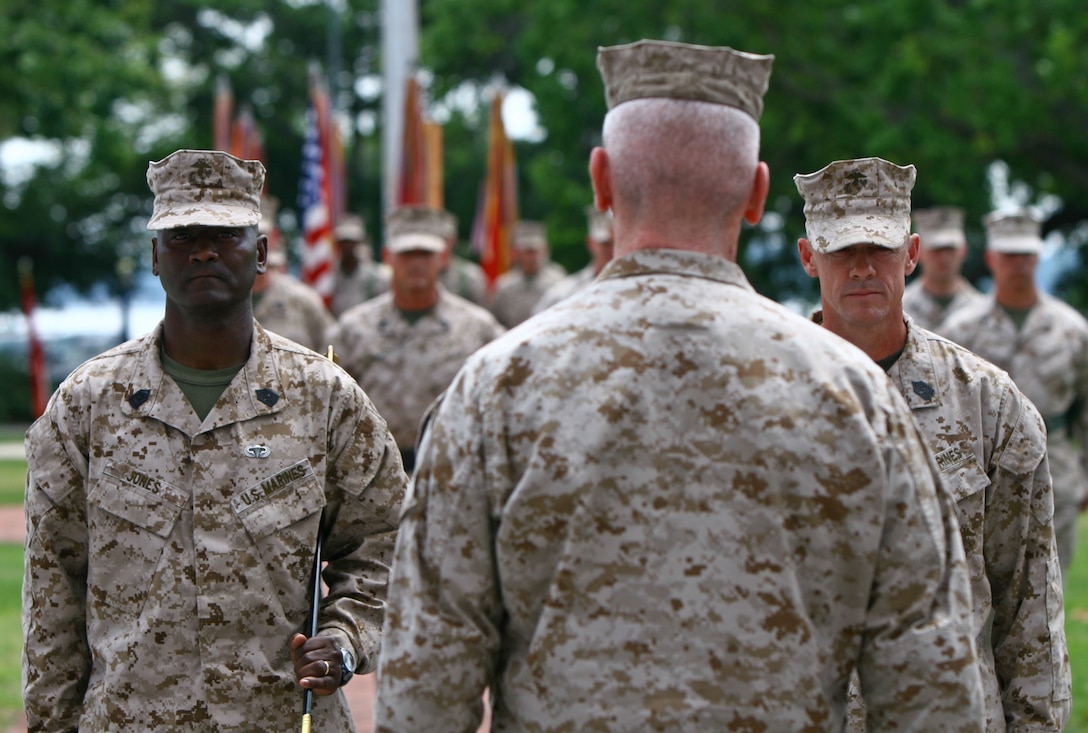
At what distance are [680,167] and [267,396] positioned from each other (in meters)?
1.65

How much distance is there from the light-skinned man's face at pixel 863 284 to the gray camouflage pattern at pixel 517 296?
45.4 ft

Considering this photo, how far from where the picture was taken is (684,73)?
9.88ft

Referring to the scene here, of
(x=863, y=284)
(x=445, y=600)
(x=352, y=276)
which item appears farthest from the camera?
(x=352, y=276)

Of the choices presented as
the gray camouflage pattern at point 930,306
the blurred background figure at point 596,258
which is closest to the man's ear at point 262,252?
the gray camouflage pattern at point 930,306

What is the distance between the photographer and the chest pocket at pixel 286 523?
4148 millimetres

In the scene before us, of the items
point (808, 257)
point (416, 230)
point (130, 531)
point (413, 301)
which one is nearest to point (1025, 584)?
point (808, 257)

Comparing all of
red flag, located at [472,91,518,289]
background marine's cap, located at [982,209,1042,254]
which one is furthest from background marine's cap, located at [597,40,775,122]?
red flag, located at [472,91,518,289]

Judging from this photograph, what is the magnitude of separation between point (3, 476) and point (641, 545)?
22.6 m

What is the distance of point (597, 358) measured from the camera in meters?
2.98

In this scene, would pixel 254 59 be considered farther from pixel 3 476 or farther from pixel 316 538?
pixel 316 538

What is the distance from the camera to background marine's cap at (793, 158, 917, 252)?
15.3ft

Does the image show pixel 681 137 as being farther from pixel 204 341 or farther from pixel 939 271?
pixel 939 271

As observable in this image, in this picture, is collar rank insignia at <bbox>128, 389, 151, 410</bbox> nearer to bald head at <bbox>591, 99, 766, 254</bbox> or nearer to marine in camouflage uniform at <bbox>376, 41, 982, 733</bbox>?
marine in camouflage uniform at <bbox>376, 41, 982, 733</bbox>

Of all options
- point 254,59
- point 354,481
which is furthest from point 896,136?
point 254,59
